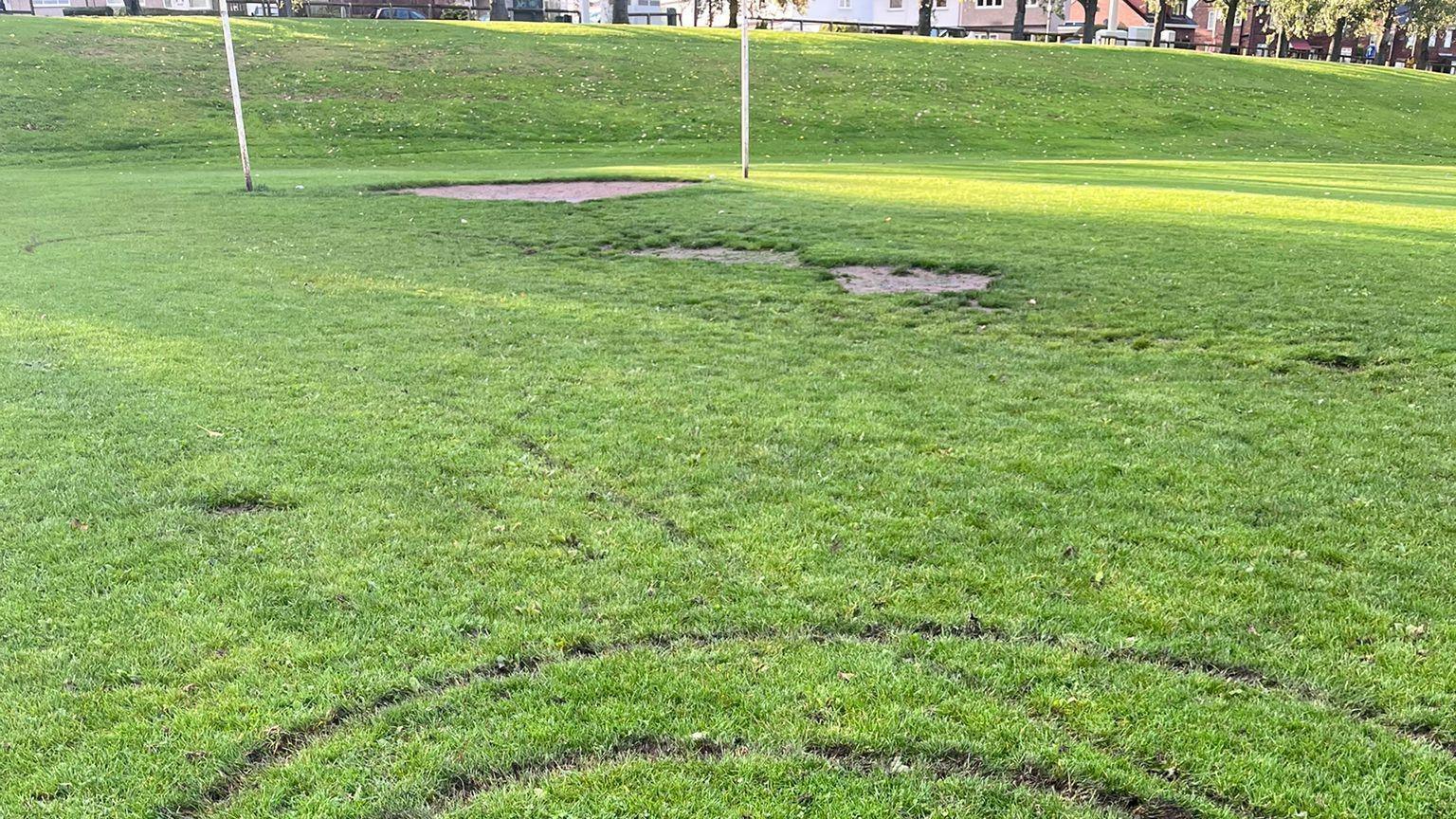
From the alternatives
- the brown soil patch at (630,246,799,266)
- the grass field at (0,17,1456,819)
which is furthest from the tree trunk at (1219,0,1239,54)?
the brown soil patch at (630,246,799,266)

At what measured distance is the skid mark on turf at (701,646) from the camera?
130 inches

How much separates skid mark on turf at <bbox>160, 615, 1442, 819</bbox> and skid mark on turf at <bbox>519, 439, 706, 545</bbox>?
920mm

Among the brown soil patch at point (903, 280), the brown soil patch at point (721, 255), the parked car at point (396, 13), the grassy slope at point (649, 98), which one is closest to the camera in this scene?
the brown soil patch at point (903, 280)

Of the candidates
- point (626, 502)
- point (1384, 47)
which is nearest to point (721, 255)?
point (626, 502)

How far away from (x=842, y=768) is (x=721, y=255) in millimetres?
10128

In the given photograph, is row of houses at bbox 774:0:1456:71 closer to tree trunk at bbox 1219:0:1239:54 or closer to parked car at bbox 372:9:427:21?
tree trunk at bbox 1219:0:1239:54

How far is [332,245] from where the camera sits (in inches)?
527

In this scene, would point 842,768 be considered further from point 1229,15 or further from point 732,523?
point 1229,15

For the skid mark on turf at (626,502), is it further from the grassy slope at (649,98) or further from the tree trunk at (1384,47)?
the tree trunk at (1384,47)

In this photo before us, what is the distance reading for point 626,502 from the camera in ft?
17.9

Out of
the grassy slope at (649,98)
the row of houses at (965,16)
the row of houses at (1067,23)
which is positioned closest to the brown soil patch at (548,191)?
the grassy slope at (649,98)

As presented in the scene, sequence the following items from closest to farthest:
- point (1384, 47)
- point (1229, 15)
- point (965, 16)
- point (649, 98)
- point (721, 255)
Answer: point (721, 255)
point (649, 98)
point (1229, 15)
point (965, 16)
point (1384, 47)

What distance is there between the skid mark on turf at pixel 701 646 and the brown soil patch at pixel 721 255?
849cm

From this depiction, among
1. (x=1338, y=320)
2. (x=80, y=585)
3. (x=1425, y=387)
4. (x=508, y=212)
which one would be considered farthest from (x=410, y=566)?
(x=508, y=212)
